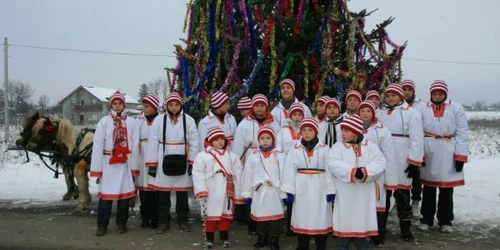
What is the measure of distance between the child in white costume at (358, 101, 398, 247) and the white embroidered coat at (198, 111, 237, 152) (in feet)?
6.55

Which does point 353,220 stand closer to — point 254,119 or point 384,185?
point 384,185

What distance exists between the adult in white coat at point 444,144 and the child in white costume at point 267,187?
7.67ft

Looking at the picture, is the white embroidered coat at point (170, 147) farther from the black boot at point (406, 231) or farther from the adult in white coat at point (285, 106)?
the black boot at point (406, 231)

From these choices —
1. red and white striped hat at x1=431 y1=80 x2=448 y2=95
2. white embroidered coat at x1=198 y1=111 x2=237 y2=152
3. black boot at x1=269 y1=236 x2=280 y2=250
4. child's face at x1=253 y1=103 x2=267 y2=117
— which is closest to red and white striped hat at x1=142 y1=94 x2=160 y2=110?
white embroidered coat at x1=198 y1=111 x2=237 y2=152

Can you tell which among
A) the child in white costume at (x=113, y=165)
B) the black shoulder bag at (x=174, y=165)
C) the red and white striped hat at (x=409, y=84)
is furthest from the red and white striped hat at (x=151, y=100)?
the red and white striped hat at (x=409, y=84)

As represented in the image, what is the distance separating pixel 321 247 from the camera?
5016mm

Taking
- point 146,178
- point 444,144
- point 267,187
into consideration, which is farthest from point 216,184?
point 444,144

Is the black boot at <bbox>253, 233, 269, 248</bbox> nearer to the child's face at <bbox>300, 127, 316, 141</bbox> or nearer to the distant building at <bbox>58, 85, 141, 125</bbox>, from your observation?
the child's face at <bbox>300, 127, 316, 141</bbox>

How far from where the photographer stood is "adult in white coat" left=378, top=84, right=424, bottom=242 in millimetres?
5605

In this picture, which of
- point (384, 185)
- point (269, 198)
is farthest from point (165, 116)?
point (384, 185)

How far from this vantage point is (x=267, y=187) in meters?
5.20

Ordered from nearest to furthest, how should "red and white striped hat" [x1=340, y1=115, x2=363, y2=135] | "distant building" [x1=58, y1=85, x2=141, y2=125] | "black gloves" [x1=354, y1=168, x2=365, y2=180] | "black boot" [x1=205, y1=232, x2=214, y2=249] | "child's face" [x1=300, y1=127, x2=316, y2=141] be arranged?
"black gloves" [x1=354, y1=168, x2=365, y2=180] < "red and white striped hat" [x1=340, y1=115, x2=363, y2=135] < "child's face" [x1=300, y1=127, x2=316, y2=141] < "black boot" [x1=205, y1=232, x2=214, y2=249] < "distant building" [x1=58, y1=85, x2=141, y2=125]

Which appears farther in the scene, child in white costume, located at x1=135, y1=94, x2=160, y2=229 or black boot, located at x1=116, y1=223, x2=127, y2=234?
child in white costume, located at x1=135, y1=94, x2=160, y2=229

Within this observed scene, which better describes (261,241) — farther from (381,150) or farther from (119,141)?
(119,141)
